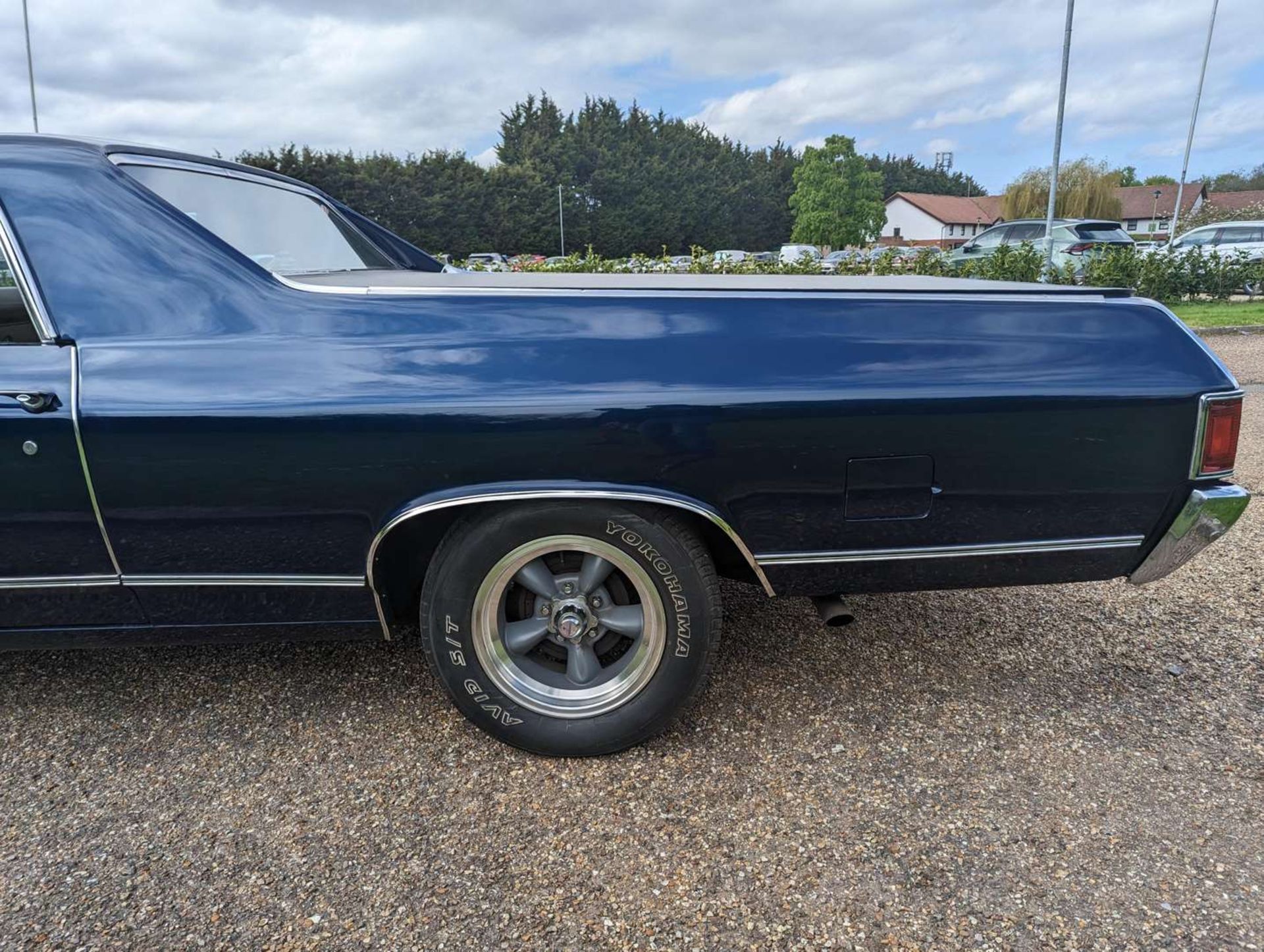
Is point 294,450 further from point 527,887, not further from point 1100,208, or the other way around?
point 1100,208

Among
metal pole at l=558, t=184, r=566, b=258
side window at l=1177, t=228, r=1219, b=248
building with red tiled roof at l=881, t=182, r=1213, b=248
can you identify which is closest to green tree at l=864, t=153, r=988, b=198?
building with red tiled roof at l=881, t=182, r=1213, b=248

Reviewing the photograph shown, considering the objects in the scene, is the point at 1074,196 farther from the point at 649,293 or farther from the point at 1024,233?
the point at 649,293

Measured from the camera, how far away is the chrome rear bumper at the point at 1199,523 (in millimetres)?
2133

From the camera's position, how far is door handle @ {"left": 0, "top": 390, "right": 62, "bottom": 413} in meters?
1.98

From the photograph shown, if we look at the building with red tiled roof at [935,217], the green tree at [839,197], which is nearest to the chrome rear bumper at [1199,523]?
the green tree at [839,197]

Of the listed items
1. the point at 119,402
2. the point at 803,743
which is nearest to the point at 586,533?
the point at 803,743

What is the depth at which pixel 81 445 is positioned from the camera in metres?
1.98

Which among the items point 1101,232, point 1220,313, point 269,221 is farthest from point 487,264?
point 269,221

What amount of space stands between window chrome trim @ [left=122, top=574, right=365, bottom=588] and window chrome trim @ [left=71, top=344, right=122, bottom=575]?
0.35ft

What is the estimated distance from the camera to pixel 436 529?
224cm

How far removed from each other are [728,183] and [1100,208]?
3706 centimetres

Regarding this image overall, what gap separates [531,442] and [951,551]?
1.13m

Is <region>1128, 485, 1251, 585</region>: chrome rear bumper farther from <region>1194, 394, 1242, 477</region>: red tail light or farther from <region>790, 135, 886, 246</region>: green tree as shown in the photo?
<region>790, 135, 886, 246</region>: green tree

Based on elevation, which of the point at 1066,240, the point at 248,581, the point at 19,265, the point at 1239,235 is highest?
the point at 1239,235
